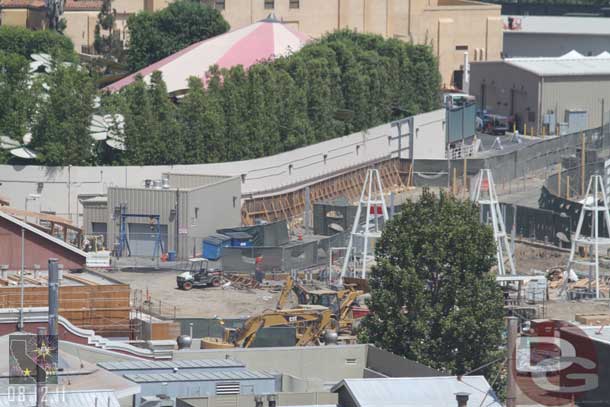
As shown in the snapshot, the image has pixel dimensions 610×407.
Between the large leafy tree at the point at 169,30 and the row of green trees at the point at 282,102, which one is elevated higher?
the large leafy tree at the point at 169,30

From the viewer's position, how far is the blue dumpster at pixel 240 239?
210 ft

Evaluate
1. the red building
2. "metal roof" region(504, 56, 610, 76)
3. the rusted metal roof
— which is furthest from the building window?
the red building

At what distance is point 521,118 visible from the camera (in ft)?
325

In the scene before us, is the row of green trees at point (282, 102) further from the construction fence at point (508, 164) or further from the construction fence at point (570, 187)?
the construction fence at point (570, 187)

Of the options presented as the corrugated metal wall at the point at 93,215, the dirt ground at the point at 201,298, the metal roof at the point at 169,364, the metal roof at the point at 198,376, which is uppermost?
the corrugated metal wall at the point at 93,215

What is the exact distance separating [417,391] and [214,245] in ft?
94.0

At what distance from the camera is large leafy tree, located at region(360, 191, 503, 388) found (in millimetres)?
44531

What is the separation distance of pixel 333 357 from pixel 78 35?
239 feet

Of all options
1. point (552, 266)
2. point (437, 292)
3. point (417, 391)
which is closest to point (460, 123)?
point (552, 266)

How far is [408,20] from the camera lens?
11075cm

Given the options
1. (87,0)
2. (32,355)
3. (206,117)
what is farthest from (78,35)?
(32,355)

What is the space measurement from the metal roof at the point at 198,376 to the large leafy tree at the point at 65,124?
107 feet

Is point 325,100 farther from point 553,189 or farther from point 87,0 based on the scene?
point 87,0

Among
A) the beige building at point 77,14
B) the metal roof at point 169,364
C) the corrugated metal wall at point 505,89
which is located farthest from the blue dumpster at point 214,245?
the beige building at point 77,14
